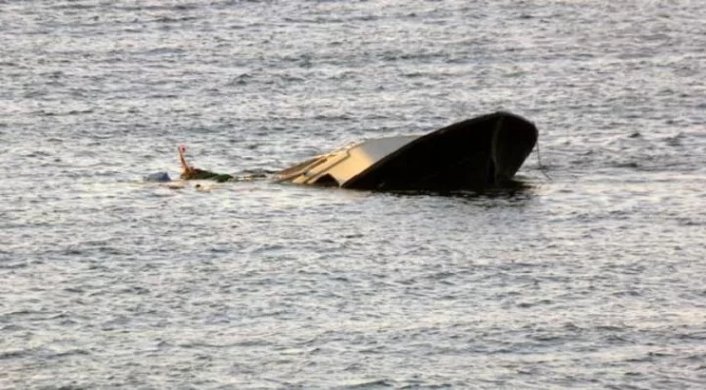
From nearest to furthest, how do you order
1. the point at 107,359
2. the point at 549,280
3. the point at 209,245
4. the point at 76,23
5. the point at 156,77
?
the point at 107,359, the point at 549,280, the point at 209,245, the point at 156,77, the point at 76,23

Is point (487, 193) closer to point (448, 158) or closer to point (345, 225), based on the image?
point (448, 158)

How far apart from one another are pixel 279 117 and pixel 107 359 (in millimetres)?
26211

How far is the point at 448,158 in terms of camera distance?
41000mm

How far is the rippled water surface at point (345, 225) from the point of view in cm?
2792

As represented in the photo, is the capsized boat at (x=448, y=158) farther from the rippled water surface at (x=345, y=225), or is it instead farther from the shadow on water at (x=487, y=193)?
the rippled water surface at (x=345, y=225)

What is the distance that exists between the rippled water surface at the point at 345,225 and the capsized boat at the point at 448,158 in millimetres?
786

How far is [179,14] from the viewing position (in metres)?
79.6

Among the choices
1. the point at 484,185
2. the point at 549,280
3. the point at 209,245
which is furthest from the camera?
the point at 484,185

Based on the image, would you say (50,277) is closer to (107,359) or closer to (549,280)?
(107,359)

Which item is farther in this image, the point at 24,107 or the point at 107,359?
the point at 24,107

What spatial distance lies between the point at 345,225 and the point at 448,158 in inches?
Answer: 172

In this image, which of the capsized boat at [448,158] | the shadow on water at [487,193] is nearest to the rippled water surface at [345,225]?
the shadow on water at [487,193]

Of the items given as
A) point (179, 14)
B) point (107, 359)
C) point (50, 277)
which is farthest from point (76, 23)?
point (107, 359)

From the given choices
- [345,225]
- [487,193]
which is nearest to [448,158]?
[487,193]
